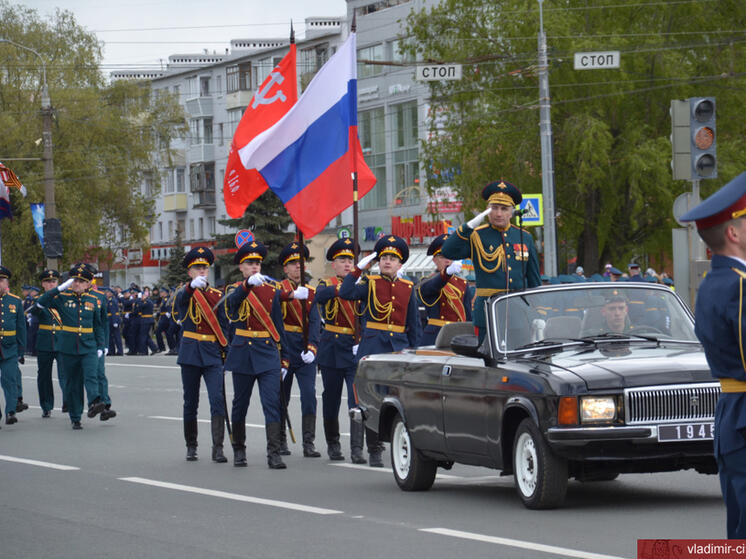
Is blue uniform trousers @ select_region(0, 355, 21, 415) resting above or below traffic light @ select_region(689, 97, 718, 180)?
below

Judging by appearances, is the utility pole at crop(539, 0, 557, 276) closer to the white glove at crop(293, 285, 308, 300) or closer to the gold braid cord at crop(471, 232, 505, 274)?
the white glove at crop(293, 285, 308, 300)

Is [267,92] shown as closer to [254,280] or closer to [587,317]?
[254,280]

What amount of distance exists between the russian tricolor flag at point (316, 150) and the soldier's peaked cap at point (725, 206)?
992 cm

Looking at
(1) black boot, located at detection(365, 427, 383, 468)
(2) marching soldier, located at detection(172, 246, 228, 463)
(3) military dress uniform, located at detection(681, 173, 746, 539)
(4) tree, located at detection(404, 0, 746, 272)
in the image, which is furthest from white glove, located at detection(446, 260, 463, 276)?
(4) tree, located at detection(404, 0, 746, 272)

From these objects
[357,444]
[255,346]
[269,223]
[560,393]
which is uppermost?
[269,223]

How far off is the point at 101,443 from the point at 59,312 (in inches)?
141

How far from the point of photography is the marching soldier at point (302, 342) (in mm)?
15406

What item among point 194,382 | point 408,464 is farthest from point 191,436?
point 408,464

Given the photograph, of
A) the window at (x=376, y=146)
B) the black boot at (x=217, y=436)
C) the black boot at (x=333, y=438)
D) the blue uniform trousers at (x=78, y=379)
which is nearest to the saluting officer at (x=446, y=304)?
the black boot at (x=333, y=438)

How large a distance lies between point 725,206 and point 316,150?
10.5 meters

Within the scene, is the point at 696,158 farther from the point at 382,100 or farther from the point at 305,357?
the point at 382,100

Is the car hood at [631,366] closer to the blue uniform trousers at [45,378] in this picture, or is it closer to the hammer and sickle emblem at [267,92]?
the hammer and sickle emblem at [267,92]

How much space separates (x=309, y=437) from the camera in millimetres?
15500

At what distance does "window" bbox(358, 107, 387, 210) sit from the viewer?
74.9m
